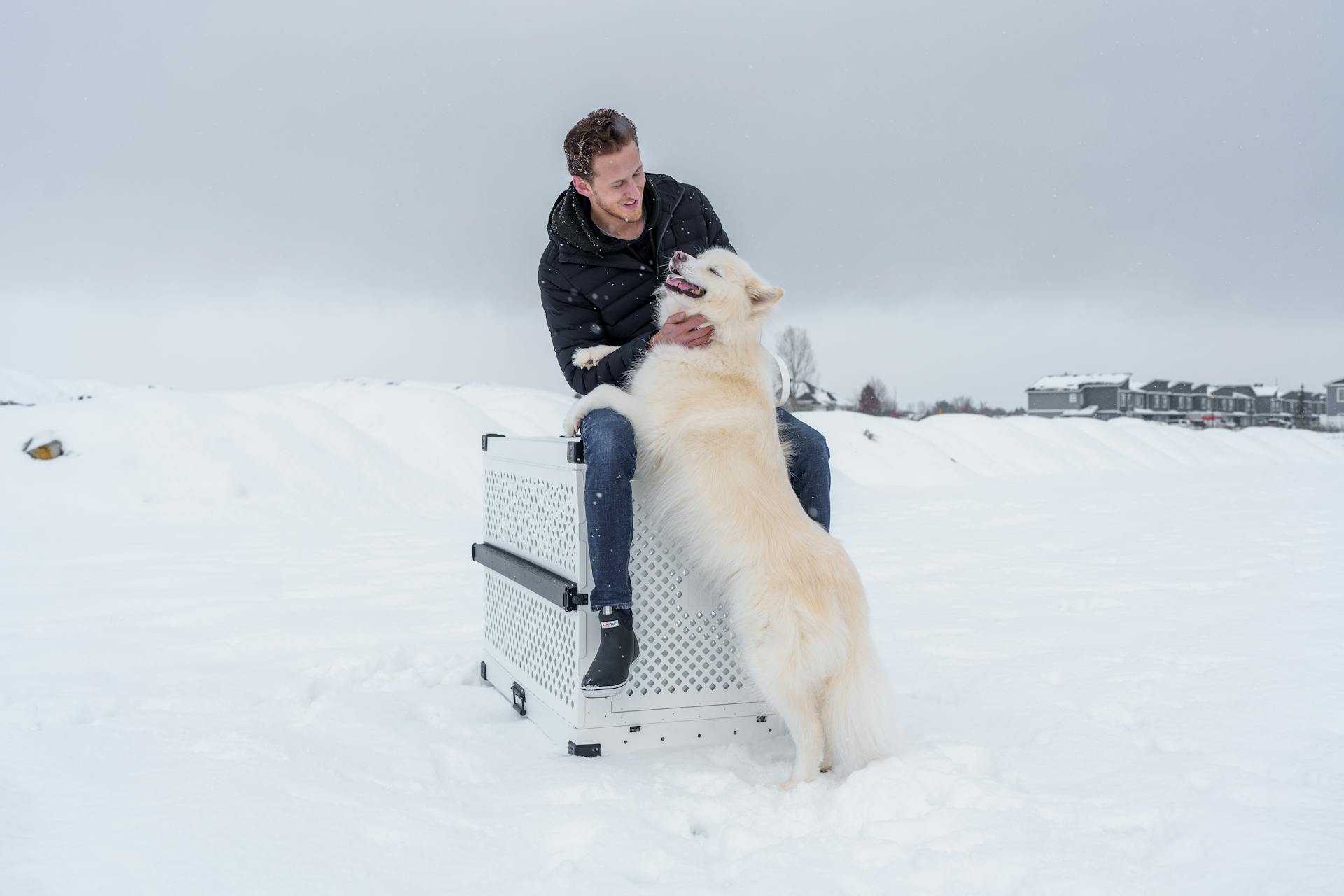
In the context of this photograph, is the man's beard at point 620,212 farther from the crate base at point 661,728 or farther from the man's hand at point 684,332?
the crate base at point 661,728

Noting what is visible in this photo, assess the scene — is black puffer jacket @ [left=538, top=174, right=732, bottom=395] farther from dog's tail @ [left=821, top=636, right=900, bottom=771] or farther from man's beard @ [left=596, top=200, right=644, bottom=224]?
dog's tail @ [left=821, top=636, right=900, bottom=771]

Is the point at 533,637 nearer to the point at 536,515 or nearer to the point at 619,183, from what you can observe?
the point at 536,515

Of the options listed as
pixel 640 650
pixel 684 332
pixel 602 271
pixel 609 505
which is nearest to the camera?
pixel 609 505

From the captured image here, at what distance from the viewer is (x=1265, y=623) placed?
377 cm

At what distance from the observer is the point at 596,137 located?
8.87ft

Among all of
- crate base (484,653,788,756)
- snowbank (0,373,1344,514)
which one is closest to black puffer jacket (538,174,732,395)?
crate base (484,653,788,756)

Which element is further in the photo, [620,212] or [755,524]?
[620,212]

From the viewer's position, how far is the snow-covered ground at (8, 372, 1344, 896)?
5.61ft

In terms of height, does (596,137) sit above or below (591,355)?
above

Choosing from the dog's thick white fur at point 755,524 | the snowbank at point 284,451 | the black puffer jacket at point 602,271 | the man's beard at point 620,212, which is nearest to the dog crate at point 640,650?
the dog's thick white fur at point 755,524

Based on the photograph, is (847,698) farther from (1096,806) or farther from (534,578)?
(534,578)

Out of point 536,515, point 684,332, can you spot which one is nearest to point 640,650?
point 536,515

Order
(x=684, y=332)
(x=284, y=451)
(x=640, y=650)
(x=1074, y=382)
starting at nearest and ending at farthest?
(x=640, y=650)
(x=684, y=332)
(x=284, y=451)
(x=1074, y=382)

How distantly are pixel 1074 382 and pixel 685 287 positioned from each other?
4698 centimetres
